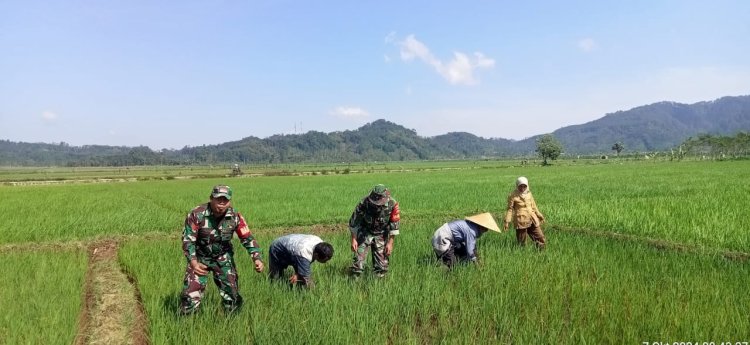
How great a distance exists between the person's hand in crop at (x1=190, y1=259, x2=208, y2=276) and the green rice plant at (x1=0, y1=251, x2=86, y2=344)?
4.21ft

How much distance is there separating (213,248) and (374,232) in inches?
83.7

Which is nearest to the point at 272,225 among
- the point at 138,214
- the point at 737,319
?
the point at 138,214

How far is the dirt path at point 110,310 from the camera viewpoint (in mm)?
4469

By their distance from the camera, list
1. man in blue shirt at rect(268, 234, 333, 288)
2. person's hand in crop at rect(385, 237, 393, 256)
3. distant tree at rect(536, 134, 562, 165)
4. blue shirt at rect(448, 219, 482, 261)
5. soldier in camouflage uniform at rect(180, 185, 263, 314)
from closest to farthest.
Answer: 1. soldier in camouflage uniform at rect(180, 185, 263, 314)
2. man in blue shirt at rect(268, 234, 333, 288)
3. person's hand in crop at rect(385, 237, 393, 256)
4. blue shirt at rect(448, 219, 482, 261)
5. distant tree at rect(536, 134, 562, 165)

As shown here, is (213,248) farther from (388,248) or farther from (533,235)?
(533,235)

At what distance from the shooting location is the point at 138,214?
14164 millimetres

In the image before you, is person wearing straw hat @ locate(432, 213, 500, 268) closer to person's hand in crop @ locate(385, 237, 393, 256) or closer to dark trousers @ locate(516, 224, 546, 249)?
person's hand in crop @ locate(385, 237, 393, 256)

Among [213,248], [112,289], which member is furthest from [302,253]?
[112,289]

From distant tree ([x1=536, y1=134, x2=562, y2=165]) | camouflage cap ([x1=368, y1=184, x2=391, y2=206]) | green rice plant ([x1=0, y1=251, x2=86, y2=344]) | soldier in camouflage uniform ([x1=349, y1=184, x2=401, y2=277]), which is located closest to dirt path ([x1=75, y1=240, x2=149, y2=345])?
green rice plant ([x1=0, y1=251, x2=86, y2=344])

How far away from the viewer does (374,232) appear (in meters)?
5.77

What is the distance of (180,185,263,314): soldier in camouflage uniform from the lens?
4.35 meters

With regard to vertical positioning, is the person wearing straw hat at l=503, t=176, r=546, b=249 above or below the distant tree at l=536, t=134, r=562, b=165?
below

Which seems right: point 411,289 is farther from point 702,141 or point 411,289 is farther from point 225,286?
point 702,141

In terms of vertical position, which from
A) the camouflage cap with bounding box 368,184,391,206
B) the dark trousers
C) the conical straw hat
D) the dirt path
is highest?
the camouflage cap with bounding box 368,184,391,206
